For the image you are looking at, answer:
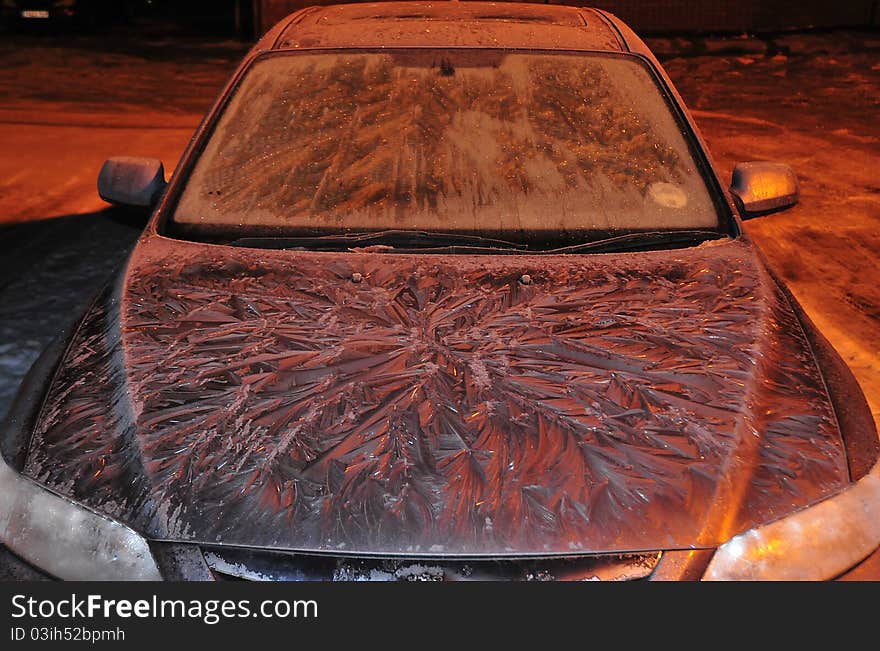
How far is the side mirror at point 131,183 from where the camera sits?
9.70 ft

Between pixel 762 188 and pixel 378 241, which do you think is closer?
pixel 378 241

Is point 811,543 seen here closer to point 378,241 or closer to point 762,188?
point 378,241

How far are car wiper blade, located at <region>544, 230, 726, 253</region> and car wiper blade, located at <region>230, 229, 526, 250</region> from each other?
6.4 inches

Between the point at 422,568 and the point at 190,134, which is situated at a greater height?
the point at 422,568

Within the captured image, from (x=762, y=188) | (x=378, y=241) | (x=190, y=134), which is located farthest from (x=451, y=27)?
(x=190, y=134)

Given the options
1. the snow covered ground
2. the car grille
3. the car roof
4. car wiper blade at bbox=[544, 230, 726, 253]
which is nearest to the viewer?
the car grille

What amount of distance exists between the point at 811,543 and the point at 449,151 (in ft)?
5.02

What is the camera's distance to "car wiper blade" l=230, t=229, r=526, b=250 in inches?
101

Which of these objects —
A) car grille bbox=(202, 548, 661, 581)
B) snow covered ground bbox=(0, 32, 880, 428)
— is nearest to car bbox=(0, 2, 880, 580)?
car grille bbox=(202, 548, 661, 581)

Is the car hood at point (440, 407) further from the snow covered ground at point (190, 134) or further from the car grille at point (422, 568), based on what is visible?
the snow covered ground at point (190, 134)

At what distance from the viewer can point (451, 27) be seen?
3193mm

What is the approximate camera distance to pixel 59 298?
4.70m

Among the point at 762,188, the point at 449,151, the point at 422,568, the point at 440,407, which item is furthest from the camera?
the point at 762,188

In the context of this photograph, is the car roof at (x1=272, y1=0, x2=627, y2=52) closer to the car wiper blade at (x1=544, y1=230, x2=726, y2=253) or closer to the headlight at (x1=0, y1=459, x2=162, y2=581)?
the car wiper blade at (x1=544, y1=230, x2=726, y2=253)
